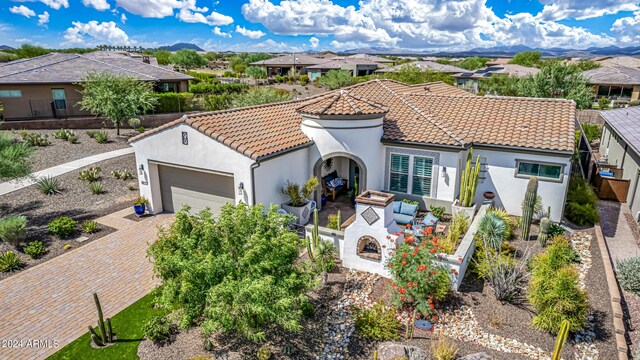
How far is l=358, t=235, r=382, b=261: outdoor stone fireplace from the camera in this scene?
1308 cm

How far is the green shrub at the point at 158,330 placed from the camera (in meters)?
10.2

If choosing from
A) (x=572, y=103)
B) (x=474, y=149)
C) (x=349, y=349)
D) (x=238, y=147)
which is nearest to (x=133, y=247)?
(x=238, y=147)

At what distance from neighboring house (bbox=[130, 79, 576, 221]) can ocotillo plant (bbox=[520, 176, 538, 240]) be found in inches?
88.1

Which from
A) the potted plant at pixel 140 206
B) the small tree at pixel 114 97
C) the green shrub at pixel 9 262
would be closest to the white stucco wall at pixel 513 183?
the potted plant at pixel 140 206

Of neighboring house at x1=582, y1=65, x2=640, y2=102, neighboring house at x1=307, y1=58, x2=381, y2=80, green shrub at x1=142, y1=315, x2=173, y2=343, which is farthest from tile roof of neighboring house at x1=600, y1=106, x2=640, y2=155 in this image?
neighboring house at x1=307, y1=58, x2=381, y2=80

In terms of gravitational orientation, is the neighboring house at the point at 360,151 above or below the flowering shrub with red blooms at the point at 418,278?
above

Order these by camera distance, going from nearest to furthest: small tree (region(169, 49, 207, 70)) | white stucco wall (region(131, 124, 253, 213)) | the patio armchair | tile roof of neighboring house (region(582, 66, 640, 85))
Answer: white stucco wall (region(131, 124, 253, 213)) → the patio armchair → tile roof of neighboring house (region(582, 66, 640, 85)) → small tree (region(169, 49, 207, 70))

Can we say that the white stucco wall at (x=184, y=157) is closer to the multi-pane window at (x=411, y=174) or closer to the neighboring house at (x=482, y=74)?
the multi-pane window at (x=411, y=174)

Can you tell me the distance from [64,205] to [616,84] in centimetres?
6471

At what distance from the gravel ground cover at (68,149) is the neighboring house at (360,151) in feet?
35.9

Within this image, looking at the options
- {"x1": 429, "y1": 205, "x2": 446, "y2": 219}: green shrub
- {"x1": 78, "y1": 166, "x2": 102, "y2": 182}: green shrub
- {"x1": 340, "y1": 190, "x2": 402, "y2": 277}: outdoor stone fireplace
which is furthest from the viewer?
{"x1": 78, "y1": 166, "x2": 102, "y2": 182}: green shrub

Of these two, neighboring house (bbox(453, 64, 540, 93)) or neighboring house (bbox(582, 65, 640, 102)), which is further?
neighboring house (bbox(453, 64, 540, 93))

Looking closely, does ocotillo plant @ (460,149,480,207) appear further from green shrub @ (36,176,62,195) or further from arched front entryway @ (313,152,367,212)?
green shrub @ (36,176,62,195)

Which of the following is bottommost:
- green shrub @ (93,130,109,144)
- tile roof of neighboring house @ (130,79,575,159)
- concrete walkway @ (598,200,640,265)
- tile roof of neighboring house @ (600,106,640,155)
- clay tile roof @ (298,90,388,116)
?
concrete walkway @ (598,200,640,265)
